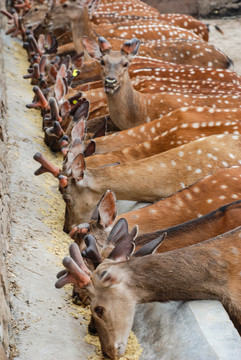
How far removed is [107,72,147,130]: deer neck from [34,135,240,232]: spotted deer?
1.41 metres

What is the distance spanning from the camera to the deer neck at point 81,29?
9.23 meters

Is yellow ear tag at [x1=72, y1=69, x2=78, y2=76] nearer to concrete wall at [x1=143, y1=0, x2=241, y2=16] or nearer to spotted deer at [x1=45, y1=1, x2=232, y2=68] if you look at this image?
spotted deer at [x1=45, y1=1, x2=232, y2=68]

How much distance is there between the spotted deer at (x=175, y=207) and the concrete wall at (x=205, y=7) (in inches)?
401

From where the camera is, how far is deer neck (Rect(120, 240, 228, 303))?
3.31 meters

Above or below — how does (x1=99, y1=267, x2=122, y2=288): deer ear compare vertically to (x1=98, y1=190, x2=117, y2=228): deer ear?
above

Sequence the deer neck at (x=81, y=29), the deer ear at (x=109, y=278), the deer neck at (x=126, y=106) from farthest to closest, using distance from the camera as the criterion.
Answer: the deer neck at (x=81, y=29) < the deer neck at (x=126, y=106) < the deer ear at (x=109, y=278)

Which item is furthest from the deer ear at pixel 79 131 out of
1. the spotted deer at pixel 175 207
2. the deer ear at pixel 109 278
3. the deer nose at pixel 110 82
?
the deer ear at pixel 109 278

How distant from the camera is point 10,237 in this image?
4301 mm

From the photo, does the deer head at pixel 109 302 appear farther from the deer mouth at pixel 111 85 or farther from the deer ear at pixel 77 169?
the deer mouth at pixel 111 85


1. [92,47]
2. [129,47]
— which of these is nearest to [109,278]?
[129,47]

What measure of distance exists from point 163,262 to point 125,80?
316cm

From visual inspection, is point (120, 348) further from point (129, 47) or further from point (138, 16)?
point (138, 16)

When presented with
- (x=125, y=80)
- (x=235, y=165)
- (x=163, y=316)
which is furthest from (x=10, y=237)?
(x=125, y=80)

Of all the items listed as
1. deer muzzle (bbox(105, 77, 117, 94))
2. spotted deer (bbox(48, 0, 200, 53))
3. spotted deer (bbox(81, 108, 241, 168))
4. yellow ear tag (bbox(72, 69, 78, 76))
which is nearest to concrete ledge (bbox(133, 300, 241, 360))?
spotted deer (bbox(81, 108, 241, 168))
